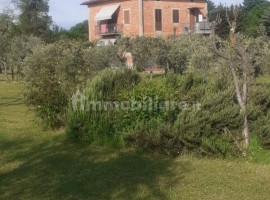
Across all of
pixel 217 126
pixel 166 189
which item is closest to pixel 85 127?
pixel 217 126

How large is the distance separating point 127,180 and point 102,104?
318cm

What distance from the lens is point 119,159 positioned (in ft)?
26.1

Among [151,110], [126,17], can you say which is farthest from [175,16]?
[151,110]

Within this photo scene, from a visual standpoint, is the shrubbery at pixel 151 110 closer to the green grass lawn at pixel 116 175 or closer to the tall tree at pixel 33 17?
the green grass lawn at pixel 116 175

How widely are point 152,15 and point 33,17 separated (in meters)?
20.5

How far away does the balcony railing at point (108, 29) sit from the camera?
4944cm

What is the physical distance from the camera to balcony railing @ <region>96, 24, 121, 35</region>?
49.4 meters

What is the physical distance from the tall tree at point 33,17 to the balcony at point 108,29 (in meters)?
10.9

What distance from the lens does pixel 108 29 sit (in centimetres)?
5081

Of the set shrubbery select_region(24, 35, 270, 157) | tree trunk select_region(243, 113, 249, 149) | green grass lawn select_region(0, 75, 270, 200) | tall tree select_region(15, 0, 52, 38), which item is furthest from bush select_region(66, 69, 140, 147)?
tall tree select_region(15, 0, 52, 38)

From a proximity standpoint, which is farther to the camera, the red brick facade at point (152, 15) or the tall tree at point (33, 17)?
the tall tree at point (33, 17)

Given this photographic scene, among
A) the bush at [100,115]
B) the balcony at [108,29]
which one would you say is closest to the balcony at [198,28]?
the balcony at [108,29]

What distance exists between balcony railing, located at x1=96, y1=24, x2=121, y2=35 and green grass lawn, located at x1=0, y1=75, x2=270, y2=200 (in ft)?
135

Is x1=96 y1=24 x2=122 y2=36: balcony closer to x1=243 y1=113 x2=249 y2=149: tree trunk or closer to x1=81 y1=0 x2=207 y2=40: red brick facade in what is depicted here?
x1=81 y1=0 x2=207 y2=40: red brick facade
